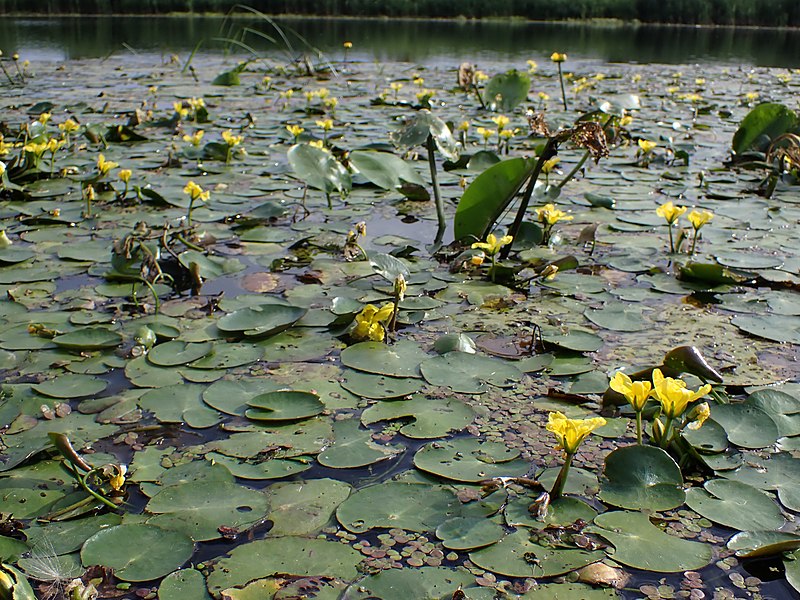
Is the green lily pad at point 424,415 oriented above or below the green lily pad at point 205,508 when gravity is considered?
above

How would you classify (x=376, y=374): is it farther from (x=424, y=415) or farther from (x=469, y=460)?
(x=469, y=460)

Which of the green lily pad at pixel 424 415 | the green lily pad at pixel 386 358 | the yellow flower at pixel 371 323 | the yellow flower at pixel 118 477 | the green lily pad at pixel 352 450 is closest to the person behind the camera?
the yellow flower at pixel 118 477

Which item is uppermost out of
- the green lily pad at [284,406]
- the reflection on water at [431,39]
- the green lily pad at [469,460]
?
the reflection on water at [431,39]

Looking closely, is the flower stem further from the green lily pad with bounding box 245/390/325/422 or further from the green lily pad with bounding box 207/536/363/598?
the green lily pad with bounding box 245/390/325/422

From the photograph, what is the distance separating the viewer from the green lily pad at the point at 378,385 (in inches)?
67.1

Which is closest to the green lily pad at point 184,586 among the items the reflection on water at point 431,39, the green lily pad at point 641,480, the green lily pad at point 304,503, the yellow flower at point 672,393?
the green lily pad at point 304,503

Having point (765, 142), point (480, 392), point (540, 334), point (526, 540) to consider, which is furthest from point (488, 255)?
point (765, 142)

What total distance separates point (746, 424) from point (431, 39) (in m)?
14.6

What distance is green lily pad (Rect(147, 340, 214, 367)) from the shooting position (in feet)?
6.04

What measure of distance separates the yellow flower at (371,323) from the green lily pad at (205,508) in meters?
0.66

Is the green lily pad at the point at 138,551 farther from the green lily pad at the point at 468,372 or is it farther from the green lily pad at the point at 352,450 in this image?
the green lily pad at the point at 468,372

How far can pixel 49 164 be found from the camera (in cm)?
370

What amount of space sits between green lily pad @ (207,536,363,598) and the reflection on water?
8.64 m

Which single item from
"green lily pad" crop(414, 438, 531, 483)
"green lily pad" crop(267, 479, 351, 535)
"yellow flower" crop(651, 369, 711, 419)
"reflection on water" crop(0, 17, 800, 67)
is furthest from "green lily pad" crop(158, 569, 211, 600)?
"reflection on water" crop(0, 17, 800, 67)
